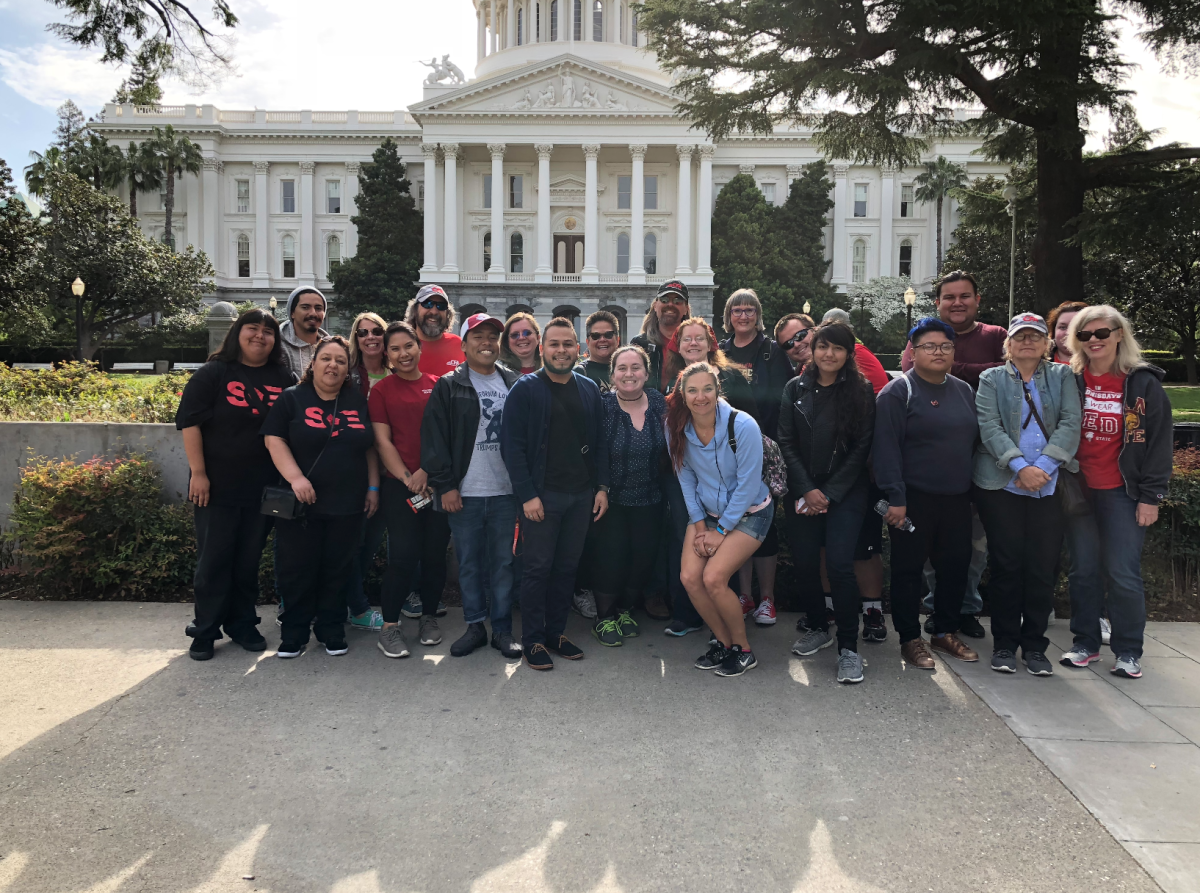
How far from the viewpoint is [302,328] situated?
231 inches

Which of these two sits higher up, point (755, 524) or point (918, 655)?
point (755, 524)

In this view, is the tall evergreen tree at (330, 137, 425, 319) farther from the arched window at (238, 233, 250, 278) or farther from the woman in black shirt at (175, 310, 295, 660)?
the woman in black shirt at (175, 310, 295, 660)

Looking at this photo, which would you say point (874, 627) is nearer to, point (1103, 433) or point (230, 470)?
point (1103, 433)

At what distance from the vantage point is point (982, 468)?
499 centimetres

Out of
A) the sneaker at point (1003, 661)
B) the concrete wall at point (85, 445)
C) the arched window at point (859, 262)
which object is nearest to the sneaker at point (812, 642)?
the sneaker at point (1003, 661)

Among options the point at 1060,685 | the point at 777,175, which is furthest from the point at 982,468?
the point at 777,175

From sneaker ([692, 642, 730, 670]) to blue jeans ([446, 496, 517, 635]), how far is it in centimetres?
127

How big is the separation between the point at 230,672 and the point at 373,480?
145 cm

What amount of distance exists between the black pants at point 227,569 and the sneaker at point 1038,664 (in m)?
4.94

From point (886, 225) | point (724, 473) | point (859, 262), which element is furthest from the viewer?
point (859, 262)

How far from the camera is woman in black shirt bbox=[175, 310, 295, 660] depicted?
194 inches

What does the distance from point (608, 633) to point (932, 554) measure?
2183 mm

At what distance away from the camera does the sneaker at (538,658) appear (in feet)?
15.9

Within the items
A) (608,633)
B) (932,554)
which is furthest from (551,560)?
(932,554)
